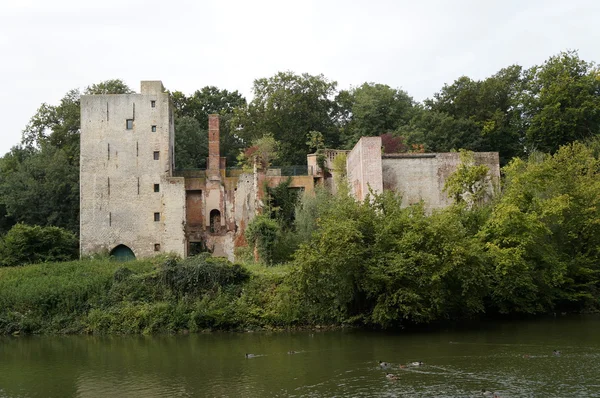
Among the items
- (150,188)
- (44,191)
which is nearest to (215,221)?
(150,188)

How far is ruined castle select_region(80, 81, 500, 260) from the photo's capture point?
3753 cm

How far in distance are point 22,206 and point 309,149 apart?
18499 millimetres

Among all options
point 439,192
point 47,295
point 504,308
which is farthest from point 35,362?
point 439,192

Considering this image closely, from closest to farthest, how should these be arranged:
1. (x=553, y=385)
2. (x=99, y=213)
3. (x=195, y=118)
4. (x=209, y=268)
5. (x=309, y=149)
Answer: (x=553, y=385)
(x=209, y=268)
(x=99, y=213)
(x=309, y=149)
(x=195, y=118)

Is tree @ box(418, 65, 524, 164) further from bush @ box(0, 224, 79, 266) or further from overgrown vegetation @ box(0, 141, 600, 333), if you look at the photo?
bush @ box(0, 224, 79, 266)

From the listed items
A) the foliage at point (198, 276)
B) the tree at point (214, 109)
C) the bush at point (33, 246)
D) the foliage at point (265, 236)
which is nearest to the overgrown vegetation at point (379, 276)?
the foliage at point (198, 276)

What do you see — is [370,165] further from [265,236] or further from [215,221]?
[215,221]

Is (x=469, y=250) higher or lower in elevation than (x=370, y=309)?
higher

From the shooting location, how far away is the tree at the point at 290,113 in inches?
1887

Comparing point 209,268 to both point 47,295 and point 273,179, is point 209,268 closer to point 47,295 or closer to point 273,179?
point 47,295

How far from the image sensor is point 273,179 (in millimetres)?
38688

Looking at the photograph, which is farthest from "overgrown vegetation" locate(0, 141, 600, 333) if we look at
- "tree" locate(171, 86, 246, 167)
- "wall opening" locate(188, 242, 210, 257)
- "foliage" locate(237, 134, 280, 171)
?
"tree" locate(171, 86, 246, 167)

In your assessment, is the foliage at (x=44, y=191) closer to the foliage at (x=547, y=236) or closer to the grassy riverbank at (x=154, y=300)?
the grassy riverbank at (x=154, y=300)

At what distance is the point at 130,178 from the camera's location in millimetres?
38094
